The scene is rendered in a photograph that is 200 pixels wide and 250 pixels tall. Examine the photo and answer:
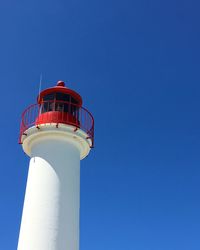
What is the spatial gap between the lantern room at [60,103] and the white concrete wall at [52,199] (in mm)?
895

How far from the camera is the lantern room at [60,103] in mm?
11812

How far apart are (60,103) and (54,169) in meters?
2.64

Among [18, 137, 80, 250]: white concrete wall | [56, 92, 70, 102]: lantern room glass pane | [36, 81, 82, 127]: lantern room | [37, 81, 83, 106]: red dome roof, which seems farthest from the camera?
[56, 92, 70, 102]: lantern room glass pane

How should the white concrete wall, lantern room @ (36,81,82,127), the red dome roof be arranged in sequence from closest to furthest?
1. the white concrete wall
2. lantern room @ (36,81,82,127)
3. the red dome roof

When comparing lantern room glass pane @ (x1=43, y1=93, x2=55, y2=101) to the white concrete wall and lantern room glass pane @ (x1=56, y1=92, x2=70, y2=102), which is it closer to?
lantern room glass pane @ (x1=56, y1=92, x2=70, y2=102)

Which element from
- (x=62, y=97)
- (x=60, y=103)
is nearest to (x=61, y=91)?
(x=62, y=97)

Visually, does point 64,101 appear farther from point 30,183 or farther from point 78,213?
point 78,213

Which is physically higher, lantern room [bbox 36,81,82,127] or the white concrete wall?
lantern room [bbox 36,81,82,127]

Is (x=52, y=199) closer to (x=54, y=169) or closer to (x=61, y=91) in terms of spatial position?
(x=54, y=169)

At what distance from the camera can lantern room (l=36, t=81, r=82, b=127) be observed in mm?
11812

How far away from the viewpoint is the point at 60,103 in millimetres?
12281

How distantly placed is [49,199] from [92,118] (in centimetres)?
352

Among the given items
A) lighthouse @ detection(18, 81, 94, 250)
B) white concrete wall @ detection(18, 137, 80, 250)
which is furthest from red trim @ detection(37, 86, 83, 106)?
white concrete wall @ detection(18, 137, 80, 250)

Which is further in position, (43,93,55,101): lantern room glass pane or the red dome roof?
(43,93,55,101): lantern room glass pane
